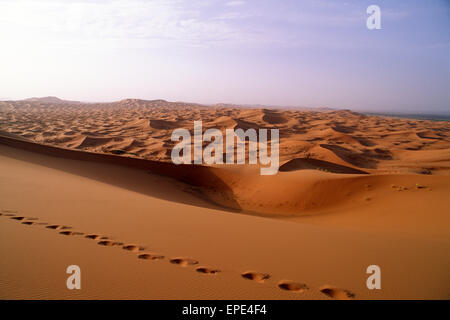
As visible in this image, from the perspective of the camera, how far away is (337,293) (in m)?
2.70

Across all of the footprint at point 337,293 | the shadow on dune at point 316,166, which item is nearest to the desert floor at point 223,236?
the footprint at point 337,293

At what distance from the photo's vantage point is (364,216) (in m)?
6.64

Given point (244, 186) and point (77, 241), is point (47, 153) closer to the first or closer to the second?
point (244, 186)

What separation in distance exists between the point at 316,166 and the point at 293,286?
11311mm

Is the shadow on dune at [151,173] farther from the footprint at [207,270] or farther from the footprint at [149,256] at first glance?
the footprint at [207,270]

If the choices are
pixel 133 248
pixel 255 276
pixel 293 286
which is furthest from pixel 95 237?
pixel 293 286

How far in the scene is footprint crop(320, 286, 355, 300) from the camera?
8.67ft

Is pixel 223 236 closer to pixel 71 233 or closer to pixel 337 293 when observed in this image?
pixel 337 293

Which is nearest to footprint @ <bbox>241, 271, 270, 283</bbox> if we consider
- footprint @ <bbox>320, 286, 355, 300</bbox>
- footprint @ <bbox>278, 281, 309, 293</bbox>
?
footprint @ <bbox>278, 281, 309, 293</bbox>

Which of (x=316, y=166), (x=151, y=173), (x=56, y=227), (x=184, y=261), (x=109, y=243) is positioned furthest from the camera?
(x=316, y=166)

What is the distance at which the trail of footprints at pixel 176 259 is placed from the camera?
8.98ft

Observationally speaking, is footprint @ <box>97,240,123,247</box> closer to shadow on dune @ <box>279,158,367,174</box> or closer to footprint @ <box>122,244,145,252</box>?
footprint @ <box>122,244,145,252</box>

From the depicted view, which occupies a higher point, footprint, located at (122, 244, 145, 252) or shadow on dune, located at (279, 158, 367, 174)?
footprint, located at (122, 244, 145, 252)
